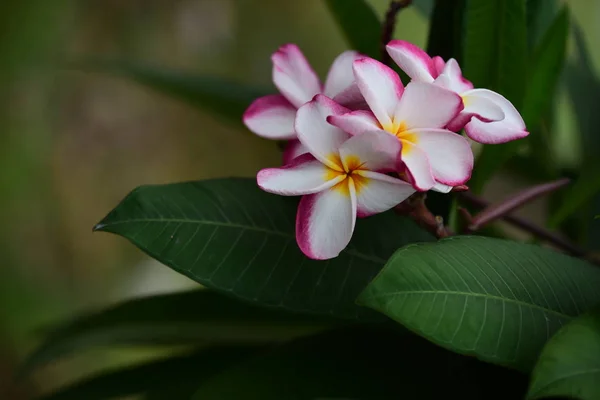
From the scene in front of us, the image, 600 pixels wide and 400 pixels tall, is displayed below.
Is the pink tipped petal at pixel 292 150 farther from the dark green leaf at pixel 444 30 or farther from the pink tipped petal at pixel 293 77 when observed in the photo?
the dark green leaf at pixel 444 30

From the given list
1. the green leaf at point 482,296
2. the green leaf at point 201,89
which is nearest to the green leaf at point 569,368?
the green leaf at point 482,296

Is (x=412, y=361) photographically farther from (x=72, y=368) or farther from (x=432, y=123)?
(x=72, y=368)

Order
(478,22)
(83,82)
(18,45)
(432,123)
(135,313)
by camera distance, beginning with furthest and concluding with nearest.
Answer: (83,82), (18,45), (135,313), (478,22), (432,123)

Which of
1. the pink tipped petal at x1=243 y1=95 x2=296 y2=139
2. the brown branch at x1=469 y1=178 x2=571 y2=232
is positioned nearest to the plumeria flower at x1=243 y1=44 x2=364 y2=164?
the pink tipped petal at x1=243 y1=95 x2=296 y2=139

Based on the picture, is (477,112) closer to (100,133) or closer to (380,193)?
(380,193)

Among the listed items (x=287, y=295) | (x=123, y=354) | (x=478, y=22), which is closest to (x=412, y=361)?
(x=287, y=295)

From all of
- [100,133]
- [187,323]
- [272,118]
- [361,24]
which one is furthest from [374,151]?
[100,133]

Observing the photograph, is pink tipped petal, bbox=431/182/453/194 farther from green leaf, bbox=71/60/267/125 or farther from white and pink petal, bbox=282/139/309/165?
green leaf, bbox=71/60/267/125
